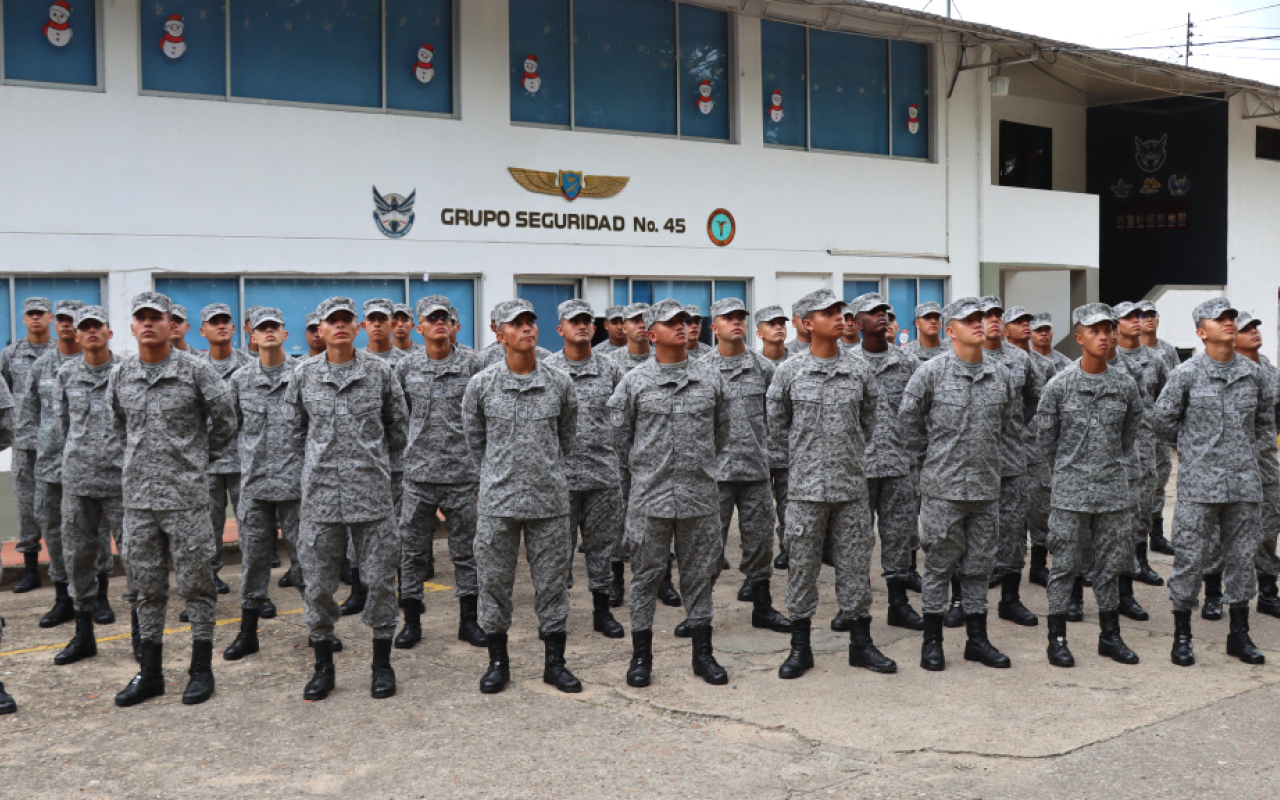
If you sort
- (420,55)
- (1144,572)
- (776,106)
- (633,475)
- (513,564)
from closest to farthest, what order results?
(513,564) → (633,475) → (1144,572) → (420,55) → (776,106)

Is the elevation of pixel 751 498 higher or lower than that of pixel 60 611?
higher

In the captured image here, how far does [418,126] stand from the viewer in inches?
→ 521

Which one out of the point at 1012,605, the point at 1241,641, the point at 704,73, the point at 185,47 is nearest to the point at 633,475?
Answer: the point at 1012,605

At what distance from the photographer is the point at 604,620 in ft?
25.4

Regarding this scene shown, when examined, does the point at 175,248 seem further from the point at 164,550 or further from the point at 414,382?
the point at 164,550

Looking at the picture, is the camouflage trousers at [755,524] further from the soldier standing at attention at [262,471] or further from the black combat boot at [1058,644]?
the soldier standing at attention at [262,471]

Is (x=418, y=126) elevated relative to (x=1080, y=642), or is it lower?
elevated

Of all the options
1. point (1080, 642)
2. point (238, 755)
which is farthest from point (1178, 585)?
point (238, 755)

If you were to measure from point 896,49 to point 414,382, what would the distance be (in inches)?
481

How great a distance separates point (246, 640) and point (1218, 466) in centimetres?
579

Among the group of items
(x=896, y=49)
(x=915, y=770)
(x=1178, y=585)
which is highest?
(x=896, y=49)

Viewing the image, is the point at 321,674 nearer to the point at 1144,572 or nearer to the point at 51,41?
the point at 1144,572

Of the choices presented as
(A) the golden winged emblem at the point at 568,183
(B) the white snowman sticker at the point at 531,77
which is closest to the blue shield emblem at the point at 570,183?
(A) the golden winged emblem at the point at 568,183

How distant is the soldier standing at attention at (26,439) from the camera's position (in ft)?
28.4
